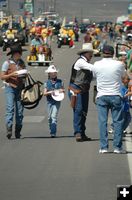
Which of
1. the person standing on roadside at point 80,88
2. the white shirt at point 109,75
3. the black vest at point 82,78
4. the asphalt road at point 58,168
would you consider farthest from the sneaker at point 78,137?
the white shirt at point 109,75

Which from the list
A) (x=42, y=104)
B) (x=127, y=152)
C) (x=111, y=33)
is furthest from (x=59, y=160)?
(x=111, y=33)

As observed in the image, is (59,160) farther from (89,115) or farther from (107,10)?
(107,10)

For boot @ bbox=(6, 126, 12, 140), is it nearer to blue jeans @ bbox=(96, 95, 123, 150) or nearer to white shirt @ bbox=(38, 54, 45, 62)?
blue jeans @ bbox=(96, 95, 123, 150)

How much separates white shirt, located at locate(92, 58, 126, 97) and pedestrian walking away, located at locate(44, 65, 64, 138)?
2481 mm

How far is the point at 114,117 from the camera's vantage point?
13.7 metres

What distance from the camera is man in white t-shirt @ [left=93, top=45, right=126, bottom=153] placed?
1357 cm

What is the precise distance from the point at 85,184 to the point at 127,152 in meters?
3.03

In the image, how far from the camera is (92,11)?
17612 centimetres

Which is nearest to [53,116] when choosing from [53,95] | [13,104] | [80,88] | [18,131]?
[53,95]

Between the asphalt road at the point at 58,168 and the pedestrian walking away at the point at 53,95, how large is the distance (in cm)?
27

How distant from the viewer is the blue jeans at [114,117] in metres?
13.6

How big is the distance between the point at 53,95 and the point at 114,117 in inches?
106

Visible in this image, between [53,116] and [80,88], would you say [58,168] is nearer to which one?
[80,88]

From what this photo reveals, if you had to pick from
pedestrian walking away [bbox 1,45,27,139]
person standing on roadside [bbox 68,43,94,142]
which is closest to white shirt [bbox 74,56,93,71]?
person standing on roadside [bbox 68,43,94,142]
